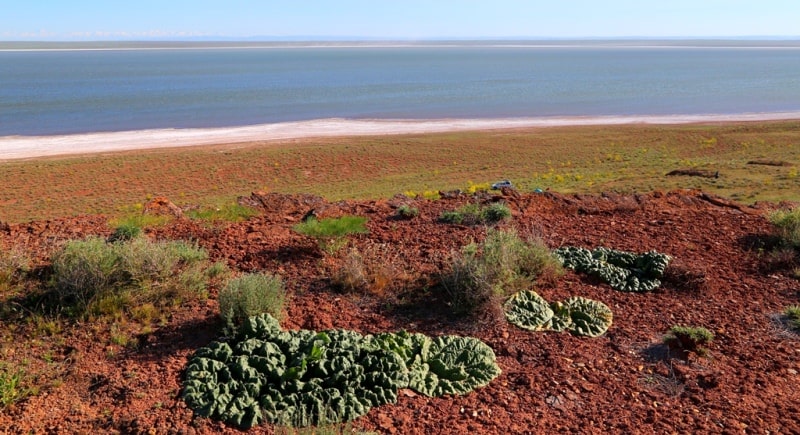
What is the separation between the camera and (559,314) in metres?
5.67

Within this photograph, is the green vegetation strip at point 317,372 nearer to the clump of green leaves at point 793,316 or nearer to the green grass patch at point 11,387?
the green grass patch at point 11,387

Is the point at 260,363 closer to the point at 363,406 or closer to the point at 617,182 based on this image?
the point at 363,406

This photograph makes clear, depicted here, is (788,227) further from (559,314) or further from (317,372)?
(317,372)

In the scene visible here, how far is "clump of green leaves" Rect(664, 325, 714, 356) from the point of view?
16.6ft

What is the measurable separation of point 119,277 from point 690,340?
4821 millimetres

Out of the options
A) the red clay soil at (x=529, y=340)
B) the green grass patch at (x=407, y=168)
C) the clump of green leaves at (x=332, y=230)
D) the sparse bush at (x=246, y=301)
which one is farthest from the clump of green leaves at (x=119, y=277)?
the green grass patch at (x=407, y=168)

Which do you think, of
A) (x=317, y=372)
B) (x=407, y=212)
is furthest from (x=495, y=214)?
(x=317, y=372)

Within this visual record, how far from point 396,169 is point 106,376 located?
1853 cm

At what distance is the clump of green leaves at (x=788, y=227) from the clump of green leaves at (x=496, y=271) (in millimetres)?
2982

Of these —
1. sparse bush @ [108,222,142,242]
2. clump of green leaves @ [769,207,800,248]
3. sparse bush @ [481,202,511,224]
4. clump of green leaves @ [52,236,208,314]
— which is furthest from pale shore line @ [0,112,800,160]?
clump of green leaves @ [769,207,800,248]

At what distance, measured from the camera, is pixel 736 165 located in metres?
20.1

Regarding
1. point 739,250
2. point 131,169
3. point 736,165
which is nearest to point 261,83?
point 131,169

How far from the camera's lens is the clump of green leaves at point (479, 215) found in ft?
26.7

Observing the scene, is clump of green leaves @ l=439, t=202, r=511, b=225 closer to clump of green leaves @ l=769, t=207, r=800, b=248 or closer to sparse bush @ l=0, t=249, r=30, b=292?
clump of green leaves @ l=769, t=207, r=800, b=248
